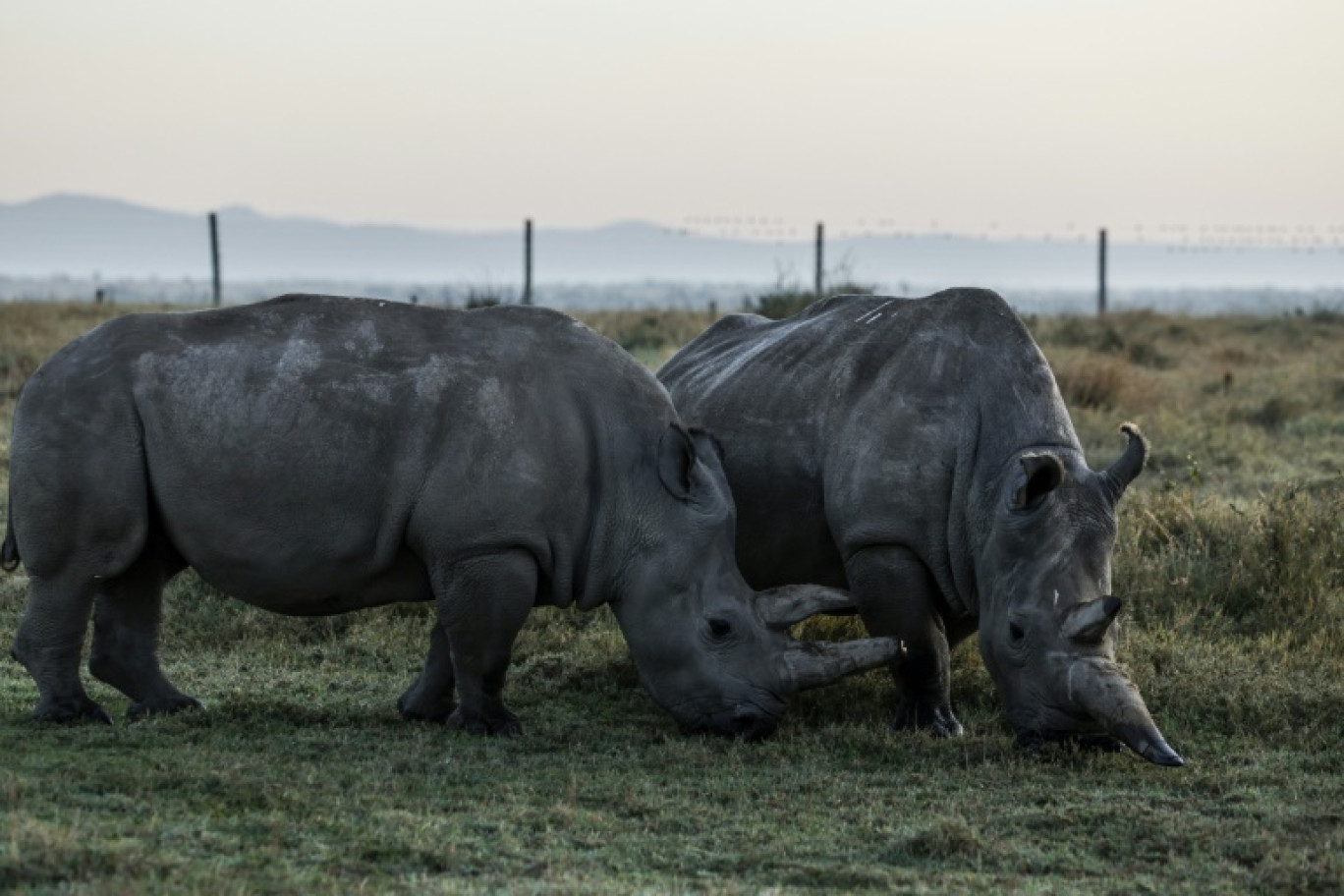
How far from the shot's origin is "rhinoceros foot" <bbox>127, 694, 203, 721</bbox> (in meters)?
8.16

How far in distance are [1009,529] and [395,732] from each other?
2.40 meters

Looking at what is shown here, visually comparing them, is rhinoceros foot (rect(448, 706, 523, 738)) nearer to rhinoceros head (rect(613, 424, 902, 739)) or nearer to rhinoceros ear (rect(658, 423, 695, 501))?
rhinoceros head (rect(613, 424, 902, 739))

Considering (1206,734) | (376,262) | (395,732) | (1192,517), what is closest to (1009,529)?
(1206,734)

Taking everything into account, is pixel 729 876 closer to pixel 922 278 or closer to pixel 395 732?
pixel 395 732

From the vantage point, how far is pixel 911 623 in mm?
8320

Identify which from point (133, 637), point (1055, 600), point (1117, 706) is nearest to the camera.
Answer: point (1117, 706)

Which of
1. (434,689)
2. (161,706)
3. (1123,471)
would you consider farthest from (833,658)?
(161,706)

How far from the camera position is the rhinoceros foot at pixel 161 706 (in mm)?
8156

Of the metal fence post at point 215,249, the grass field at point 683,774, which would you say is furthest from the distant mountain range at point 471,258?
the grass field at point 683,774

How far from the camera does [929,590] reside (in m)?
8.35

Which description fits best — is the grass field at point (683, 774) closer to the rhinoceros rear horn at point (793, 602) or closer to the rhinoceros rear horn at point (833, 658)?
the rhinoceros rear horn at point (833, 658)

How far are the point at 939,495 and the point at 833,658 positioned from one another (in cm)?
81

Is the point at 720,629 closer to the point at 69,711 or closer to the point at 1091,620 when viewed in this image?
the point at 1091,620

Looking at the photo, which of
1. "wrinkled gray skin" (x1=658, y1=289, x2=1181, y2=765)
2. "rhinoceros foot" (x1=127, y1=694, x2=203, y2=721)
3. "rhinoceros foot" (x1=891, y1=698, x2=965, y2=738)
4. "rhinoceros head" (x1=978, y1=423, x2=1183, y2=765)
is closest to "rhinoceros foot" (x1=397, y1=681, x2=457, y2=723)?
"rhinoceros foot" (x1=127, y1=694, x2=203, y2=721)
